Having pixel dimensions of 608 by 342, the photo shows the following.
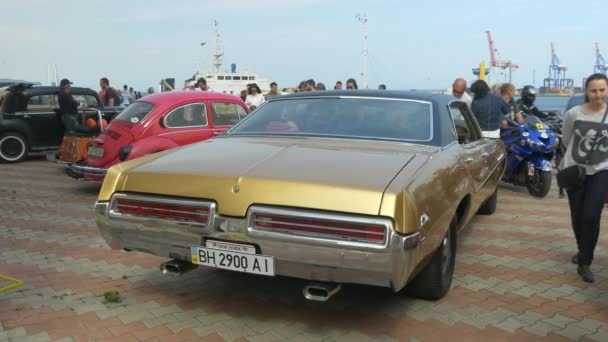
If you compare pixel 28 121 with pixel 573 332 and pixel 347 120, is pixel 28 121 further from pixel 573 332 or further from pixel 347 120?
pixel 573 332

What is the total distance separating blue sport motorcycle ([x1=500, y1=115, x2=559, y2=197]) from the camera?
7883mm

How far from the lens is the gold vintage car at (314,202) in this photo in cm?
272

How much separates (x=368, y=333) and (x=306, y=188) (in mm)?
1094

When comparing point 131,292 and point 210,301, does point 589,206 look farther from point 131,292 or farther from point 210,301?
point 131,292

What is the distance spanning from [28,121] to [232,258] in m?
10.3

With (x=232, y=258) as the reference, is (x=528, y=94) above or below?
above

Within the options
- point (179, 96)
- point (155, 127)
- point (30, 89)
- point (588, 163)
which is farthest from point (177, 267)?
point (30, 89)

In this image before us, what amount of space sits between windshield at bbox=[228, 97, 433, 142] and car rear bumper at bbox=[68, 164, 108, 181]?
12.5ft

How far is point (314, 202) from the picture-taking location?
2770 mm

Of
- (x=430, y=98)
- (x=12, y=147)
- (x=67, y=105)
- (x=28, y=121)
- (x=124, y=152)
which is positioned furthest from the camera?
(x=12, y=147)

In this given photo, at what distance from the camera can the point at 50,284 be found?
13.5 feet

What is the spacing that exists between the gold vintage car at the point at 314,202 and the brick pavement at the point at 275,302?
361 mm

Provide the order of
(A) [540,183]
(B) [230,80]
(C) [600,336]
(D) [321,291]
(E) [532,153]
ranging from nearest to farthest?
(D) [321,291], (C) [600,336], (A) [540,183], (E) [532,153], (B) [230,80]

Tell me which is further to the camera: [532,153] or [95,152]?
[532,153]
